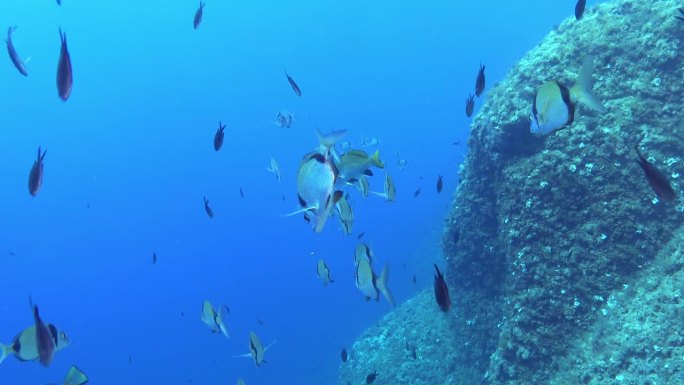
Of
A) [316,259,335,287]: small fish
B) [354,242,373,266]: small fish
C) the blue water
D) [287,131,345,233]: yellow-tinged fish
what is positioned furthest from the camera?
the blue water

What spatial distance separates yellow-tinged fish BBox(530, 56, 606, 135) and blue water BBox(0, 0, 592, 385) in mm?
55786

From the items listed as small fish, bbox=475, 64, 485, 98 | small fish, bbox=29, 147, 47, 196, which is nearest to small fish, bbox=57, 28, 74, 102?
small fish, bbox=29, 147, 47, 196

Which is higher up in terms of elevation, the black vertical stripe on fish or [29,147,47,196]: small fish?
[29,147,47,196]: small fish

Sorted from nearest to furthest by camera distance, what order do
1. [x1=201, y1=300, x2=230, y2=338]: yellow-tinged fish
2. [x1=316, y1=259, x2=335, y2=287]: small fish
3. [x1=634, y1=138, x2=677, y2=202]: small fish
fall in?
1. [x1=634, y1=138, x2=677, y2=202]: small fish
2. [x1=201, y1=300, x2=230, y2=338]: yellow-tinged fish
3. [x1=316, y1=259, x2=335, y2=287]: small fish

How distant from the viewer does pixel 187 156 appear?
115 metres

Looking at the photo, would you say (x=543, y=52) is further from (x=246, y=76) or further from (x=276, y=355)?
(x=246, y=76)

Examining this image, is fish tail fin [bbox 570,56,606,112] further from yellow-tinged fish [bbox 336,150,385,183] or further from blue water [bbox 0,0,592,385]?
blue water [bbox 0,0,592,385]

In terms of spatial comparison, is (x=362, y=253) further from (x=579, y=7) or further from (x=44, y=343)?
(x=579, y=7)

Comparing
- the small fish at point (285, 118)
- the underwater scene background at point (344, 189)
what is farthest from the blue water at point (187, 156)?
the small fish at point (285, 118)

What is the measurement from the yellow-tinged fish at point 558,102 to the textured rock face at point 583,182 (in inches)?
164

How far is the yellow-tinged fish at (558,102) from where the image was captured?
3369 mm

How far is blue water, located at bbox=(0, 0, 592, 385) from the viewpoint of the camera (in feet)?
270

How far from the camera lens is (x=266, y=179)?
382 ft

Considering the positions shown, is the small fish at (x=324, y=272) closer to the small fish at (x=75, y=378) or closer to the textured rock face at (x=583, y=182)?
the textured rock face at (x=583, y=182)
